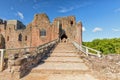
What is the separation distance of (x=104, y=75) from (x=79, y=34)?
31824 millimetres

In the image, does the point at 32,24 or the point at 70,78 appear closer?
the point at 70,78

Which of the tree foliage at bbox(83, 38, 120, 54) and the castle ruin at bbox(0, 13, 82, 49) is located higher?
the castle ruin at bbox(0, 13, 82, 49)

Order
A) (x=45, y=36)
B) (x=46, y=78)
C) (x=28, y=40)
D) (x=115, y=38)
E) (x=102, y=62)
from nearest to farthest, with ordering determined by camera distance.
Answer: (x=46, y=78) → (x=102, y=62) → (x=45, y=36) → (x=28, y=40) → (x=115, y=38)

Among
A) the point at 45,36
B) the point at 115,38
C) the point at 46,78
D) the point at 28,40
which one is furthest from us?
the point at 115,38

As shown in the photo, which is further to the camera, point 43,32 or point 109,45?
point 109,45

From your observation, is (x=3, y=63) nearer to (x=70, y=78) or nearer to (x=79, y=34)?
(x=70, y=78)

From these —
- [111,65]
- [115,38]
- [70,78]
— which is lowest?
[70,78]

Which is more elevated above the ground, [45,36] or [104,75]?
[45,36]

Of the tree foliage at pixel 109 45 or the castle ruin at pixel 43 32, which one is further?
the tree foliage at pixel 109 45

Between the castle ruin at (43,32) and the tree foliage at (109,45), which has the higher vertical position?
the castle ruin at (43,32)

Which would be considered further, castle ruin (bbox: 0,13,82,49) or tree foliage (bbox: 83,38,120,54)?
tree foliage (bbox: 83,38,120,54)

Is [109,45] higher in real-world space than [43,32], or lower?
lower

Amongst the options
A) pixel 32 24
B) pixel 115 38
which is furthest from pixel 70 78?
pixel 115 38

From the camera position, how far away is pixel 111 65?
7.43m
